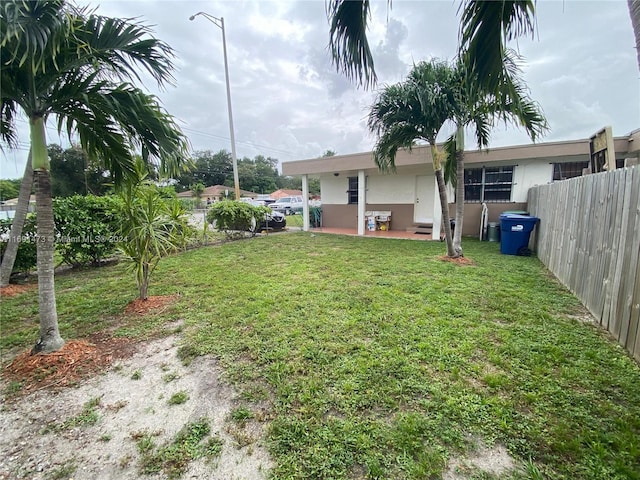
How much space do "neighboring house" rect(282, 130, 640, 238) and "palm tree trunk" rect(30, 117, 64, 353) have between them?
9.17m

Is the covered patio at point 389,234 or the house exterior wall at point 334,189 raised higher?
the house exterior wall at point 334,189

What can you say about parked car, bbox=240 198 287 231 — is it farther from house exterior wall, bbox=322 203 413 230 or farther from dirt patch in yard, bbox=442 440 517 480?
dirt patch in yard, bbox=442 440 517 480

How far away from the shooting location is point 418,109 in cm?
636

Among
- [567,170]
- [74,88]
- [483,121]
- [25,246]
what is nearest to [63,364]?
[74,88]

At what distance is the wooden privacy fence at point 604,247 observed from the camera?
2.73 metres

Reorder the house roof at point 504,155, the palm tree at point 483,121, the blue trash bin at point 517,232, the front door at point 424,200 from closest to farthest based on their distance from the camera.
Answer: the palm tree at point 483,121
the blue trash bin at point 517,232
the house roof at point 504,155
the front door at point 424,200

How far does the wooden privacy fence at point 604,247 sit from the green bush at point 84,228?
7779 millimetres

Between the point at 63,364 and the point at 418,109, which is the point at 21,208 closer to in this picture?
the point at 63,364

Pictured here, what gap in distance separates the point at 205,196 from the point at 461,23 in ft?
145

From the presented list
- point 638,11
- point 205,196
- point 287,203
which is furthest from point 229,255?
point 205,196

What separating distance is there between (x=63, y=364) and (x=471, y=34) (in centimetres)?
429

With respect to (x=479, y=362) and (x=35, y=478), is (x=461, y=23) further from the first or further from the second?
(x=35, y=478)

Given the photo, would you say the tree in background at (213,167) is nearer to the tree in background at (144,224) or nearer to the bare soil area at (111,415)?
the tree in background at (144,224)

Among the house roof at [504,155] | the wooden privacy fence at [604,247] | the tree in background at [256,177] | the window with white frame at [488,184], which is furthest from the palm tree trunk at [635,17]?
the tree in background at [256,177]
